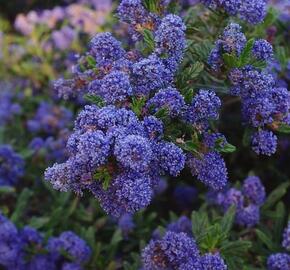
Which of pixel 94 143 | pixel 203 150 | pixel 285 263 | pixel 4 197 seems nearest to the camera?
pixel 94 143

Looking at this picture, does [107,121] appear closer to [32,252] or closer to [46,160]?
[32,252]

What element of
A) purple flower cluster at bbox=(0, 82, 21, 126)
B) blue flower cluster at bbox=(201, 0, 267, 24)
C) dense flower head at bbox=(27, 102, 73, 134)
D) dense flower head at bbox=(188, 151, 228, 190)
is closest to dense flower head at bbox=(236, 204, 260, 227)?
dense flower head at bbox=(188, 151, 228, 190)

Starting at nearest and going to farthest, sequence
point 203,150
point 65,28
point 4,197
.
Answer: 1. point 203,150
2. point 4,197
3. point 65,28

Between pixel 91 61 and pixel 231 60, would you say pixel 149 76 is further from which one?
pixel 91 61

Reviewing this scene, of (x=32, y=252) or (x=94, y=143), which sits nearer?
(x=94, y=143)

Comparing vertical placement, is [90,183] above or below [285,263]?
above

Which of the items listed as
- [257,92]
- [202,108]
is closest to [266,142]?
[257,92]

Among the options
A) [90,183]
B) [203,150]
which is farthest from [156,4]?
[90,183]

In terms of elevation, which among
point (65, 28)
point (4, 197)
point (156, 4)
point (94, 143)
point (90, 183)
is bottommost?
point (4, 197)
